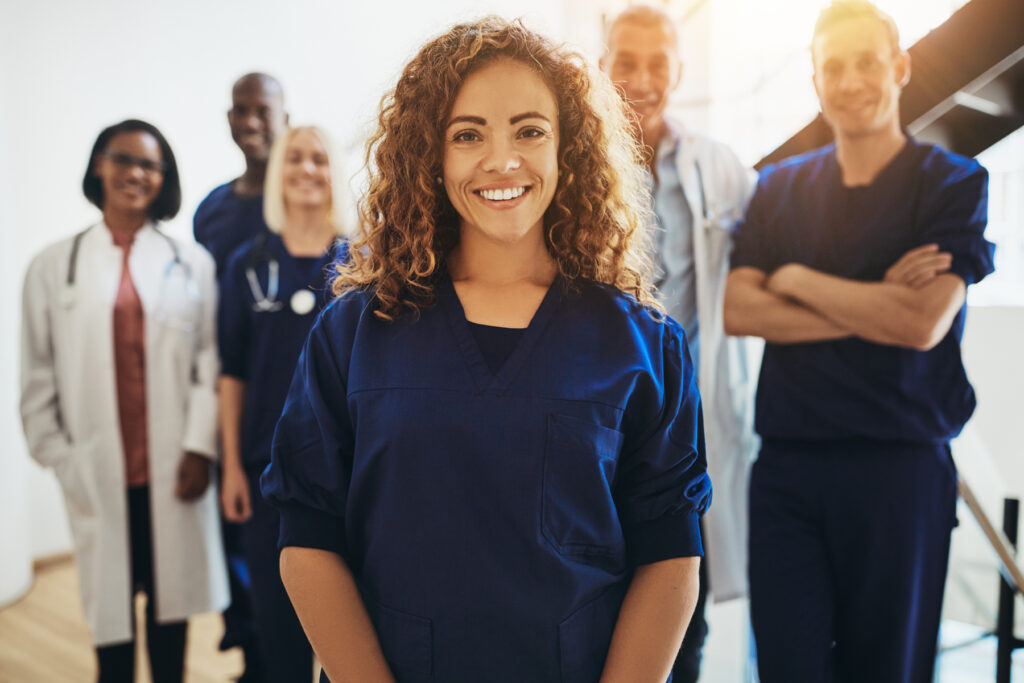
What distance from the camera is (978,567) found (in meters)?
1.91

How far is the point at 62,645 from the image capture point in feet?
8.57

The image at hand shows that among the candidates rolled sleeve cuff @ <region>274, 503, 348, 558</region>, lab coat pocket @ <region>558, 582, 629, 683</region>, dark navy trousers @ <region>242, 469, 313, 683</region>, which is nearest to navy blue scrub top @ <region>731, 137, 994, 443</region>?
lab coat pocket @ <region>558, 582, 629, 683</region>

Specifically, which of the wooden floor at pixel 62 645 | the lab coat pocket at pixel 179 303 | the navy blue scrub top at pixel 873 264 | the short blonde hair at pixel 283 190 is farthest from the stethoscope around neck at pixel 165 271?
the navy blue scrub top at pixel 873 264

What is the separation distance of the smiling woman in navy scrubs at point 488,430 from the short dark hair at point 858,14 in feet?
2.58

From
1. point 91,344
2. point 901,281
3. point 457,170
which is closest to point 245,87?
point 91,344

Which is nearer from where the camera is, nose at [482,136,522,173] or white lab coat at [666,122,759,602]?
nose at [482,136,522,173]

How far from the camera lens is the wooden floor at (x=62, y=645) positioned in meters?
2.38

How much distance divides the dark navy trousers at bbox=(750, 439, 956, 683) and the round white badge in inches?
43.2

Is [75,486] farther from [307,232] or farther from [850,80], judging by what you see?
[850,80]

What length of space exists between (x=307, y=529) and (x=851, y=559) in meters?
1.09

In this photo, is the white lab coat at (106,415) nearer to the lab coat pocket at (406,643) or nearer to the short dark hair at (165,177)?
the short dark hair at (165,177)

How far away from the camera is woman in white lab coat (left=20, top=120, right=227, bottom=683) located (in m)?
2.00

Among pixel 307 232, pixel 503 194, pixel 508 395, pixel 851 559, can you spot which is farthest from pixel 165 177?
pixel 851 559

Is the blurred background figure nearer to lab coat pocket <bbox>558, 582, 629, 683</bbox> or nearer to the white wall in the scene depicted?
the white wall
